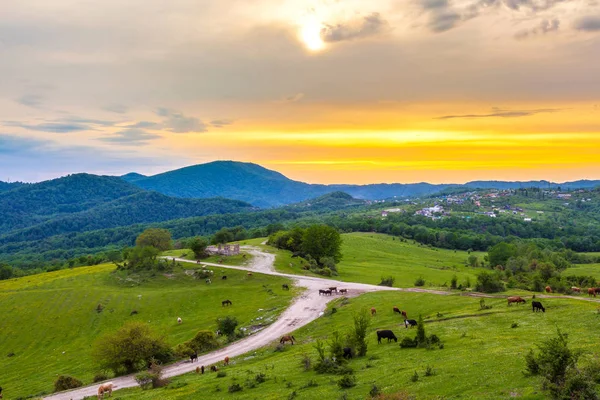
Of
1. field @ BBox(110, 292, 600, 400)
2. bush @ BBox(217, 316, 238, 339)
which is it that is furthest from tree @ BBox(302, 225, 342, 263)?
field @ BBox(110, 292, 600, 400)

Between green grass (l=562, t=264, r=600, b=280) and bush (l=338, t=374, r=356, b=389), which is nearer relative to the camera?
bush (l=338, t=374, r=356, b=389)

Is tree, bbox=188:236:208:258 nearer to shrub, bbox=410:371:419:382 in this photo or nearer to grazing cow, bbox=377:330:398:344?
grazing cow, bbox=377:330:398:344

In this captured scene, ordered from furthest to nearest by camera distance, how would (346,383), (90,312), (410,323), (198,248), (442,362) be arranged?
1. (198,248)
2. (90,312)
3. (410,323)
4. (442,362)
5. (346,383)

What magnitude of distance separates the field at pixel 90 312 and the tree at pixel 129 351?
641 centimetres

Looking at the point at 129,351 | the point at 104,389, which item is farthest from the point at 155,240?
the point at 104,389

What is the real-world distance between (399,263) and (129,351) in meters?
114

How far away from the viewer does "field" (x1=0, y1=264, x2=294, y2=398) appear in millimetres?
57938

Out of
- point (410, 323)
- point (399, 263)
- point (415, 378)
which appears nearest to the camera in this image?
point (415, 378)

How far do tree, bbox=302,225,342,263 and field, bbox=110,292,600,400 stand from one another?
68190mm

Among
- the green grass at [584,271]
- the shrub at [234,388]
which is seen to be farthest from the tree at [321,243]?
the shrub at [234,388]

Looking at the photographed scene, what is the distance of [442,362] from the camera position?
27500mm

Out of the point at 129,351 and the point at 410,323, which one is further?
the point at 129,351

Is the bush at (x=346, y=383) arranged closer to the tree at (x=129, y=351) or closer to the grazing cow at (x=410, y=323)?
the grazing cow at (x=410, y=323)

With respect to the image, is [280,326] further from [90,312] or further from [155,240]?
[155,240]
